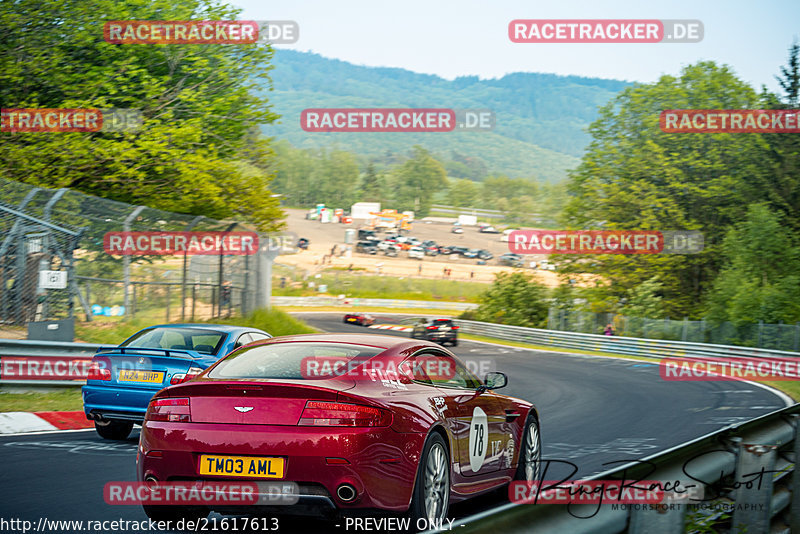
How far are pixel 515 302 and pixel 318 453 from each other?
51729 mm

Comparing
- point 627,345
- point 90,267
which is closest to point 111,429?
point 90,267

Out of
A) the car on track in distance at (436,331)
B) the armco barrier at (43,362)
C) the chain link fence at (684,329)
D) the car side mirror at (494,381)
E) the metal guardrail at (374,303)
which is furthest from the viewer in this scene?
the metal guardrail at (374,303)

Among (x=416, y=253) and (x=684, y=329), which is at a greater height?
(x=416, y=253)

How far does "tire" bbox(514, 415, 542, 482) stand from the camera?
757 centimetres

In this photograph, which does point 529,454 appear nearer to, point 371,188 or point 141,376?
point 141,376

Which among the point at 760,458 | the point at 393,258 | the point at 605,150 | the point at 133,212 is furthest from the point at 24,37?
the point at 393,258

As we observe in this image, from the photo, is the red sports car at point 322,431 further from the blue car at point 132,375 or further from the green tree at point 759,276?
the green tree at point 759,276

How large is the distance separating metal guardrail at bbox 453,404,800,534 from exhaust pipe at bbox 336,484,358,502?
6.38ft

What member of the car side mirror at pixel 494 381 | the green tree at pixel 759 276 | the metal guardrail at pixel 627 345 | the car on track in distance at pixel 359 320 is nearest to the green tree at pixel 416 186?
the car on track in distance at pixel 359 320

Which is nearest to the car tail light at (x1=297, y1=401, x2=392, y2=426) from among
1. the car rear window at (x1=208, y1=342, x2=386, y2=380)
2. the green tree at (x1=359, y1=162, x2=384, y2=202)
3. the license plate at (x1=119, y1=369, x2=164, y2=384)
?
the car rear window at (x1=208, y1=342, x2=386, y2=380)

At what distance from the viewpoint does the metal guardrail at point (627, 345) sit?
34.8m

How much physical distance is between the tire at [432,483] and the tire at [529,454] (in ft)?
5.78

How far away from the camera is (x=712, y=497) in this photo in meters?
4.05

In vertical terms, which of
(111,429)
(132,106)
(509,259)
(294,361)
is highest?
Answer: (132,106)
